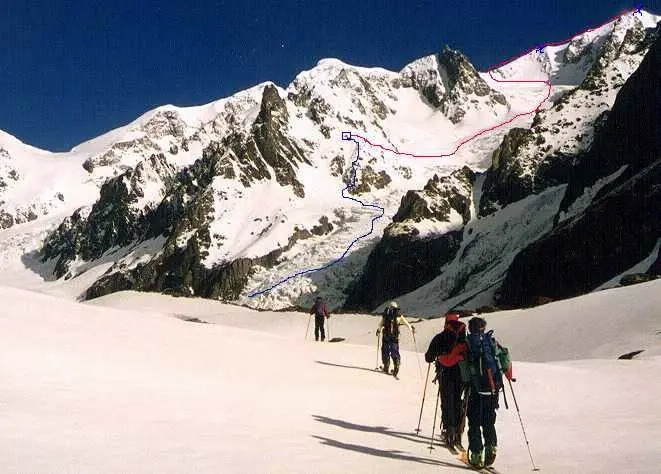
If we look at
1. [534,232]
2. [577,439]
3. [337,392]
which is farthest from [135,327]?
[534,232]

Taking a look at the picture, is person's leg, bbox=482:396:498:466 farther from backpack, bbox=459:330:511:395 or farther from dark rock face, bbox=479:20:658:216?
dark rock face, bbox=479:20:658:216

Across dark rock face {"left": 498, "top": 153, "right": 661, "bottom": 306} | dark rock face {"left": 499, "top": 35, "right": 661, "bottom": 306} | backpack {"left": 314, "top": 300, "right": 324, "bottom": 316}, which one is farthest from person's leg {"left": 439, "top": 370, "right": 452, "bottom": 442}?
dark rock face {"left": 499, "top": 35, "right": 661, "bottom": 306}

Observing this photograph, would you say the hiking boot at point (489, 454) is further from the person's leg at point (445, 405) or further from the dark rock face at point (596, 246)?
the dark rock face at point (596, 246)

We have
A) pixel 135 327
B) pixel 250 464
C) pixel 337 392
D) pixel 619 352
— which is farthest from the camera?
pixel 619 352

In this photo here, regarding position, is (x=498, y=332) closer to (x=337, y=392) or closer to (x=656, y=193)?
(x=337, y=392)

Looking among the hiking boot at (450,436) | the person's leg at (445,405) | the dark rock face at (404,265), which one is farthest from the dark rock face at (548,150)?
the hiking boot at (450,436)

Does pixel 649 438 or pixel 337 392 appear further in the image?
pixel 337 392

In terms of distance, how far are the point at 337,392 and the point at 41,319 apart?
26.3ft

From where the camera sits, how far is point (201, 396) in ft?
41.7

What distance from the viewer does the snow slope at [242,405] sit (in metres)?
8.50

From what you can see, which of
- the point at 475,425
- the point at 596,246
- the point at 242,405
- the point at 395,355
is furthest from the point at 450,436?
the point at 596,246

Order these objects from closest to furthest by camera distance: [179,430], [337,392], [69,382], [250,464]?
[250,464] → [179,430] → [69,382] → [337,392]

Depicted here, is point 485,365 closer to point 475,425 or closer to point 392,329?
point 475,425

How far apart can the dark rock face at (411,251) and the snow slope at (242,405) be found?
10334 cm
